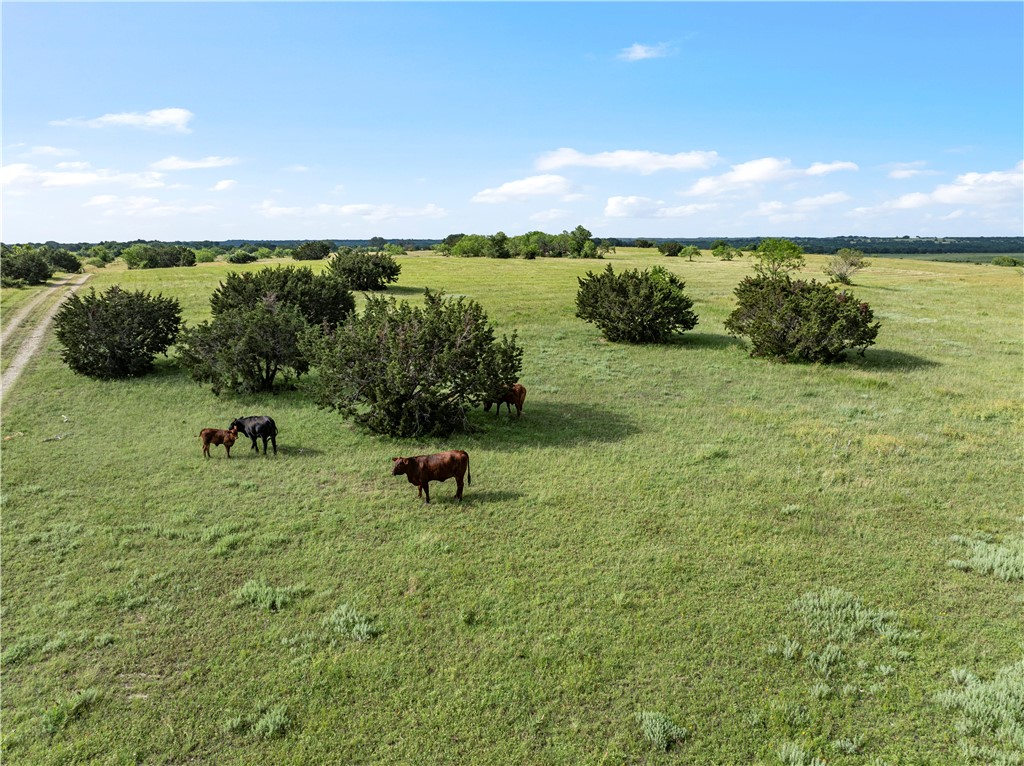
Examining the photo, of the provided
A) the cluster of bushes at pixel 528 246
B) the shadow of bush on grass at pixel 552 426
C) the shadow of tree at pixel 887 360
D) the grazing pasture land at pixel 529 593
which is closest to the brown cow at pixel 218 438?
the grazing pasture land at pixel 529 593

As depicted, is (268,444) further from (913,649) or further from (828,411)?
(828,411)

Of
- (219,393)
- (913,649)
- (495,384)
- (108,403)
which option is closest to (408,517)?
(495,384)

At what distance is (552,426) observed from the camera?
16.3 meters

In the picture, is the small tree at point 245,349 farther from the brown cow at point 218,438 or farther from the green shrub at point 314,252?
the green shrub at point 314,252

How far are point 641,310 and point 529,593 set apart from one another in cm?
2162

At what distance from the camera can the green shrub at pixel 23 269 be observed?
154 feet

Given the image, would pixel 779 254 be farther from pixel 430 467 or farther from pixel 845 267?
pixel 430 467

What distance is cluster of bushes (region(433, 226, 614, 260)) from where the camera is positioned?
9512cm

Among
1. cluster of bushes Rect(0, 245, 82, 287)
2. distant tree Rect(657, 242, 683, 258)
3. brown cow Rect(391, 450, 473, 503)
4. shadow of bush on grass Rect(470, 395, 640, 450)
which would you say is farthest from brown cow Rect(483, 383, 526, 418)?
distant tree Rect(657, 242, 683, 258)

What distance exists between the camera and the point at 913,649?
23.5 ft

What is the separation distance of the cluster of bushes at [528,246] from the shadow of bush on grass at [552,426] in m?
77.5

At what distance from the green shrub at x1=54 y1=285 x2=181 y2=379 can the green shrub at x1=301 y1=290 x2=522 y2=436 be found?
1033 cm

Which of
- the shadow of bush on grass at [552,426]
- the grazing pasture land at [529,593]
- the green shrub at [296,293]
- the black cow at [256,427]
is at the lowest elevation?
the grazing pasture land at [529,593]

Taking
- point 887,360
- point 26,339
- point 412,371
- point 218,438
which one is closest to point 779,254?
point 887,360
